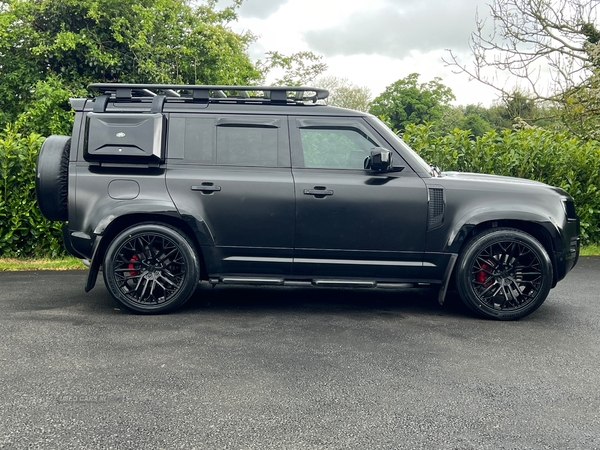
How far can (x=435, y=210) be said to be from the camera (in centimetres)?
524

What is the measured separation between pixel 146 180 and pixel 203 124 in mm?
762

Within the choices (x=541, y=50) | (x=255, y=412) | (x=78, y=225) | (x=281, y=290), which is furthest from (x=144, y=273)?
(x=541, y=50)

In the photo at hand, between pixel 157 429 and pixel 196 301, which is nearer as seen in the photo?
pixel 157 429

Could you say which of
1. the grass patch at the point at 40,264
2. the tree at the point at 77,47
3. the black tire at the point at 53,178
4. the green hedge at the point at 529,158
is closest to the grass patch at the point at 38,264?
the grass patch at the point at 40,264

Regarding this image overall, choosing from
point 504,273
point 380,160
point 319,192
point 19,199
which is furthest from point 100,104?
point 504,273

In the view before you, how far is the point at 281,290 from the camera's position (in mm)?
6609

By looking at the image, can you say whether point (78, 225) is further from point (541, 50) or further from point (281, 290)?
point (541, 50)

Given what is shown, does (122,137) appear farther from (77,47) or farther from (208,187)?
(77,47)

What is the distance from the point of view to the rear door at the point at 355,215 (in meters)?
5.23

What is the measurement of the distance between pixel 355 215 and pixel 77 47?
12.7 m

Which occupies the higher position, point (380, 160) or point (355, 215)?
point (380, 160)

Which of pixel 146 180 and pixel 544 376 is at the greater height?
pixel 146 180

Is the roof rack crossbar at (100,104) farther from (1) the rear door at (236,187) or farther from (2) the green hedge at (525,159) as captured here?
(2) the green hedge at (525,159)

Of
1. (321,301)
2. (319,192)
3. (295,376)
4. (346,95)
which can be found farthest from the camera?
(346,95)
